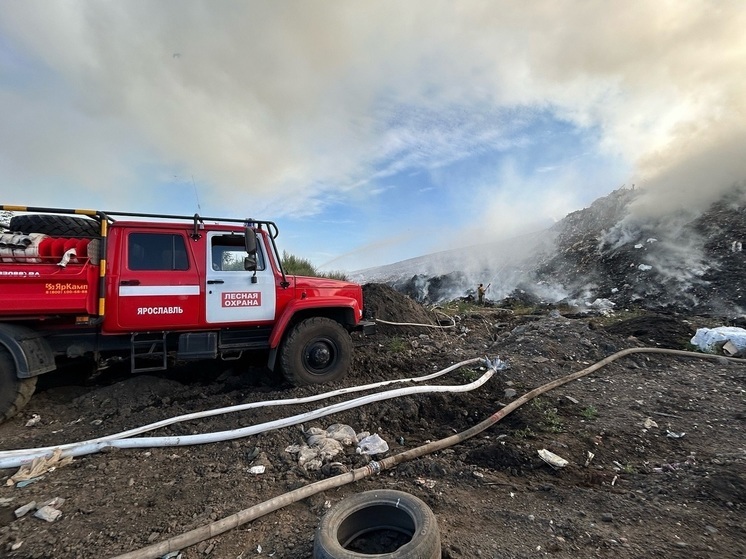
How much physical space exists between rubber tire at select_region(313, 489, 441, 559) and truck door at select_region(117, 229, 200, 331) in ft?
11.2

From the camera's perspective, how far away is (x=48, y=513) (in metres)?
2.86

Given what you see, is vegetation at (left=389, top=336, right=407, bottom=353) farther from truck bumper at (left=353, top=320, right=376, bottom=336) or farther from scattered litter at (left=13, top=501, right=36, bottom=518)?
scattered litter at (left=13, top=501, right=36, bottom=518)

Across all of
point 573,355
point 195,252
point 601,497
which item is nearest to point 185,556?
point 601,497

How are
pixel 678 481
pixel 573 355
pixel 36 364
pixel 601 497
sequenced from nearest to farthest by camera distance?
pixel 601 497 → pixel 678 481 → pixel 36 364 → pixel 573 355

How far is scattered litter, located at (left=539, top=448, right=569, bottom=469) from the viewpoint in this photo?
3.49 m

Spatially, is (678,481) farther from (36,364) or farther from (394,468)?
(36,364)

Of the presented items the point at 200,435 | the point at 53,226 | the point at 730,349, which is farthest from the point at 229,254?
the point at 730,349

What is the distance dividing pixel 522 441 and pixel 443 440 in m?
0.79

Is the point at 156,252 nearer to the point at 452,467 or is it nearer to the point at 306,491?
the point at 306,491

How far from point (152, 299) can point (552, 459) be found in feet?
15.5

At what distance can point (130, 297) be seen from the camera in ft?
15.7

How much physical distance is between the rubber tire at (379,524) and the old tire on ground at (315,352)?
281 cm

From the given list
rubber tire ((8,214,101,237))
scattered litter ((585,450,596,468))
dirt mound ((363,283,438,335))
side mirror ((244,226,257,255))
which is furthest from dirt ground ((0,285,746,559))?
dirt mound ((363,283,438,335))

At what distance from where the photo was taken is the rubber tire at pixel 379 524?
2252mm
